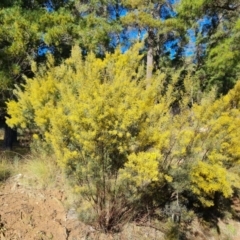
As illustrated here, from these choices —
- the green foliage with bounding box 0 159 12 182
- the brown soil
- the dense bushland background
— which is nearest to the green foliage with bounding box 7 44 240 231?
the dense bushland background

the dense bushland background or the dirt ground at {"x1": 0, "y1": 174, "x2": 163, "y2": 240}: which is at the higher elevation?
the dense bushland background

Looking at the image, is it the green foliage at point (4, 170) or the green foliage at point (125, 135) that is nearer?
the green foliage at point (125, 135)

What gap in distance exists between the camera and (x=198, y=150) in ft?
15.9

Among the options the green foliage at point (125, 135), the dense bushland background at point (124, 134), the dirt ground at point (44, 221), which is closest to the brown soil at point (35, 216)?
the dirt ground at point (44, 221)

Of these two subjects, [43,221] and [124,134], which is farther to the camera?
[43,221]

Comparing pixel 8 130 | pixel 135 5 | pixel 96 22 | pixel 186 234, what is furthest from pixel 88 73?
pixel 135 5

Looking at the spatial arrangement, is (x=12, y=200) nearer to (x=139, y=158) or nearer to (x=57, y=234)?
(x=57, y=234)

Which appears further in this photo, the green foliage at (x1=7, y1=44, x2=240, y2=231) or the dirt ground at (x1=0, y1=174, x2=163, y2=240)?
the dirt ground at (x1=0, y1=174, x2=163, y2=240)

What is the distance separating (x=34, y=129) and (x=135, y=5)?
27.0 ft

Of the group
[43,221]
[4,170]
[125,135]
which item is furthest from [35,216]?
[125,135]

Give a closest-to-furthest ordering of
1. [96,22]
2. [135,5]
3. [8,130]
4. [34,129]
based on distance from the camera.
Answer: [34,129] < [96,22] < [8,130] < [135,5]

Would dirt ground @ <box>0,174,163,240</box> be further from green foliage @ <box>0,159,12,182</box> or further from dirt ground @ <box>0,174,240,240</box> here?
green foliage @ <box>0,159,12,182</box>

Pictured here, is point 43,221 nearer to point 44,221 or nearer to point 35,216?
point 44,221

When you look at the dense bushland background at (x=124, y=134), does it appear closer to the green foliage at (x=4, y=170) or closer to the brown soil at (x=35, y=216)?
the green foliage at (x=4, y=170)
